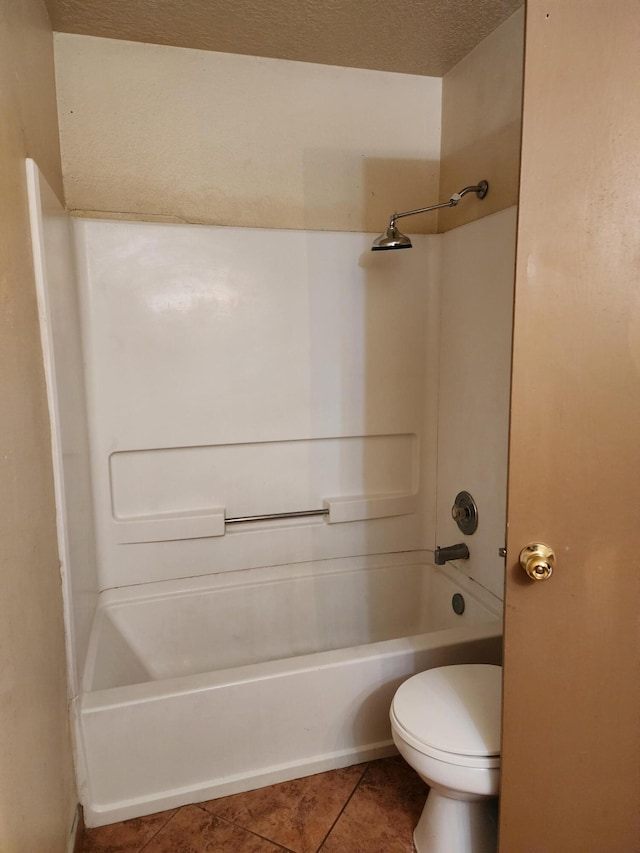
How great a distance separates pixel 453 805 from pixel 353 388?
142cm

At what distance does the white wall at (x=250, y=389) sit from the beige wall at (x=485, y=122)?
10.9 inches

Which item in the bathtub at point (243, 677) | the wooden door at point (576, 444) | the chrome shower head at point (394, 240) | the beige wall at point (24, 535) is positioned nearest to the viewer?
the beige wall at point (24, 535)

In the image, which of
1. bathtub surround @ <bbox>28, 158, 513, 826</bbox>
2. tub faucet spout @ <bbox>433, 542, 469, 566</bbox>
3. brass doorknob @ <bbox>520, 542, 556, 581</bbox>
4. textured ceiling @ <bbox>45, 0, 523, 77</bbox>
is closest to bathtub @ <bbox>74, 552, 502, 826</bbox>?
bathtub surround @ <bbox>28, 158, 513, 826</bbox>

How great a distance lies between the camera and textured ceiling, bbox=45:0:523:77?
1.66 m

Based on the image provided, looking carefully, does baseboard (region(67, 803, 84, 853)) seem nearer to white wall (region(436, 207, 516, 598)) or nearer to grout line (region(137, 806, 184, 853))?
grout line (region(137, 806, 184, 853))

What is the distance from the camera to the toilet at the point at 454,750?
127 centimetres

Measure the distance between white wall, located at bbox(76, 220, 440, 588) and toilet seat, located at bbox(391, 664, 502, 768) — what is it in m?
0.85

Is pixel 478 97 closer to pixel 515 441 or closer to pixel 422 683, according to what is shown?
pixel 515 441

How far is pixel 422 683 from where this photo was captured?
1501mm

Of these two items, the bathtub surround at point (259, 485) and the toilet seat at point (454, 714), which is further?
the bathtub surround at point (259, 485)

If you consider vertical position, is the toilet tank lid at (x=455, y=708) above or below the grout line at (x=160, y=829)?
above

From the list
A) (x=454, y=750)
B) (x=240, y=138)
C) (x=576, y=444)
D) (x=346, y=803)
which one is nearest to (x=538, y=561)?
(x=576, y=444)

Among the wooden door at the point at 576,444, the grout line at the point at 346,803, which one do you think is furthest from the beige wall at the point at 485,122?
the grout line at the point at 346,803

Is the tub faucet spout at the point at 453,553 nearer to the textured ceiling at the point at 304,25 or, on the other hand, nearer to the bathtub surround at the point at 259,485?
the bathtub surround at the point at 259,485
